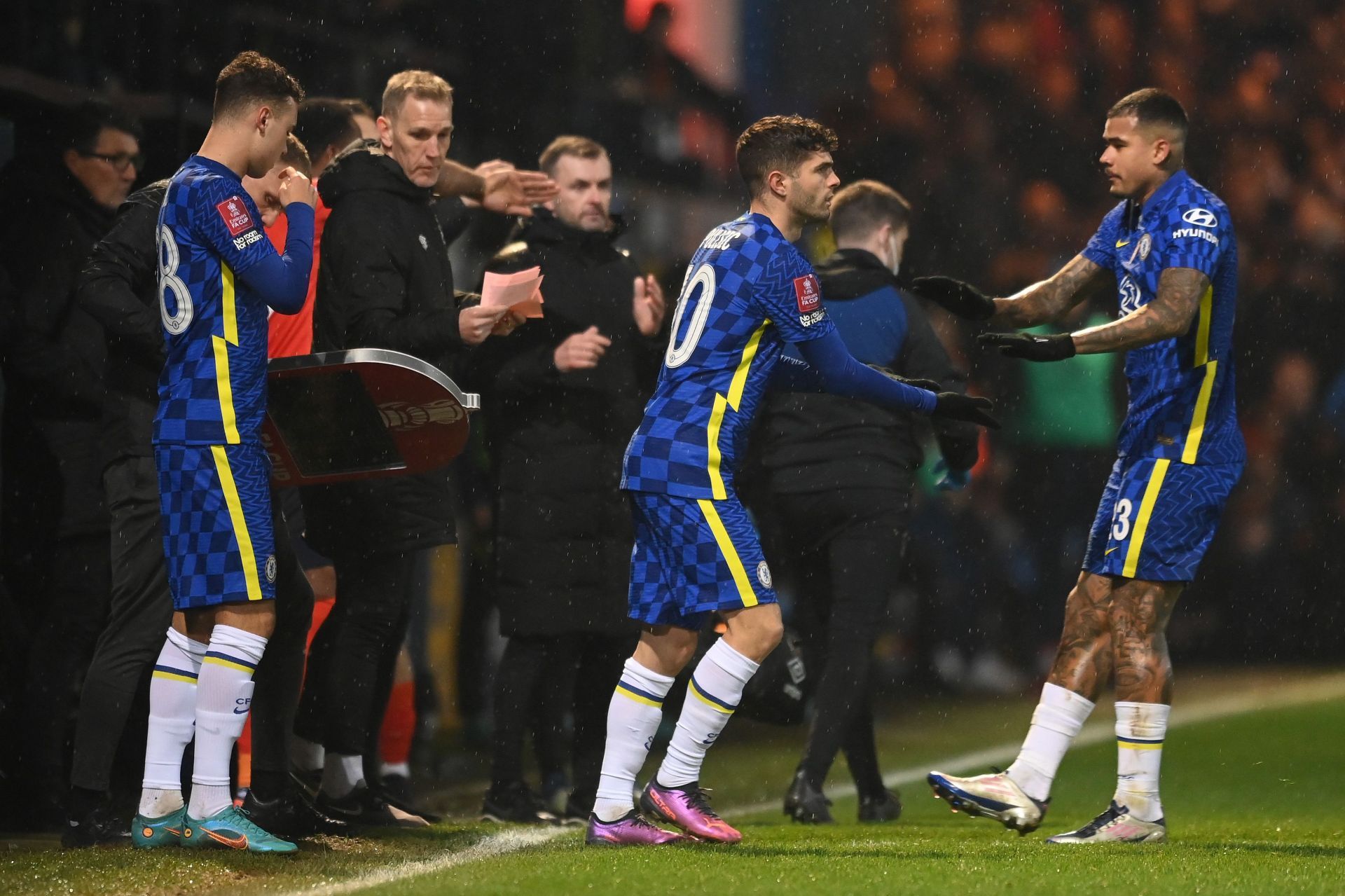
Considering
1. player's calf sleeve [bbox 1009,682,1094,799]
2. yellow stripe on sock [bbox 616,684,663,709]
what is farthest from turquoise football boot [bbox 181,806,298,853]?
player's calf sleeve [bbox 1009,682,1094,799]

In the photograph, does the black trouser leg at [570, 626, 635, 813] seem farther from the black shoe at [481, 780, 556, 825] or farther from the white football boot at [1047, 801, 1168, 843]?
the white football boot at [1047, 801, 1168, 843]

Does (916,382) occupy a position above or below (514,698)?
above

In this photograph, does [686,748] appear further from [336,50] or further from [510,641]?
[336,50]

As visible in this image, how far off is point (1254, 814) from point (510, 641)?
7.94 ft

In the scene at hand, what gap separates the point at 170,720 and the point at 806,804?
2.07 meters

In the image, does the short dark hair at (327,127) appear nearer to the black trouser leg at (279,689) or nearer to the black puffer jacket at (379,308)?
the black puffer jacket at (379,308)

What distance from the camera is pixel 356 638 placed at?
483 cm

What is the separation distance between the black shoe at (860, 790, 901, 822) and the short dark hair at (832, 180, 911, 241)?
71.3 inches

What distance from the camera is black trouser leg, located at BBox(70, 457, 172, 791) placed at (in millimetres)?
4312

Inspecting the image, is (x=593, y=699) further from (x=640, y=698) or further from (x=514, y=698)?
(x=640, y=698)

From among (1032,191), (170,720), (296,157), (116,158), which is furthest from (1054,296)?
(1032,191)

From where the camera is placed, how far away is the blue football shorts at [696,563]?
4.09 metres

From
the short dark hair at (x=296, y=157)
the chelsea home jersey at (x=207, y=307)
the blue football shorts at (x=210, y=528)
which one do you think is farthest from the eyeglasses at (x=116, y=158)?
the blue football shorts at (x=210, y=528)

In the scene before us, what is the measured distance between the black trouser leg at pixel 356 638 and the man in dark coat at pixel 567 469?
53 cm
